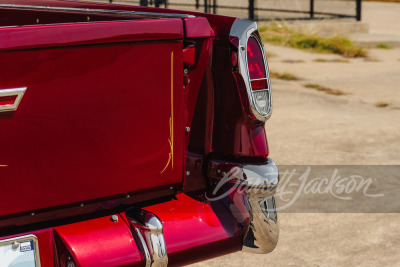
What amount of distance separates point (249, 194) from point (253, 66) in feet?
1.81

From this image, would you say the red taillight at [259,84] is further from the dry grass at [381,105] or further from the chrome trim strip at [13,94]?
the dry grass at [381,105]

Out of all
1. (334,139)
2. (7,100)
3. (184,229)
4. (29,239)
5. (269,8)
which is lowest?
(334,139)

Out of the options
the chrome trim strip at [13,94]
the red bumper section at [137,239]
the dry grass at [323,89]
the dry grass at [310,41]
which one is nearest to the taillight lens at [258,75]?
the red bumper section at [137,239]

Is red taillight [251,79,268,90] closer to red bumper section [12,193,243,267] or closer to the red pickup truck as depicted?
the red pickup truck

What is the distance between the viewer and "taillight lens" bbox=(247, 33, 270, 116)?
9.32 ft

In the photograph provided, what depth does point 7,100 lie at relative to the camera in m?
2.19

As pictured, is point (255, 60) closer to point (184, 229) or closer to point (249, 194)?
point (249, 194)

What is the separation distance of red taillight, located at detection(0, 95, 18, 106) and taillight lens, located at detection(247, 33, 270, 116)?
105 cm

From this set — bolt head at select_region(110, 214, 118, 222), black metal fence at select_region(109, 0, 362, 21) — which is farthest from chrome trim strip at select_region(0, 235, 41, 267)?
black metal fence at select_region(109, 0, 362, 21)

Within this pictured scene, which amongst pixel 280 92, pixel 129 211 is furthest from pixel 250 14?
pixel 129 211

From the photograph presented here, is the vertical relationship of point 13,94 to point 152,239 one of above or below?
above

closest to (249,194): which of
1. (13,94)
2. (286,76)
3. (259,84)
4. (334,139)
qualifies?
(259,84)

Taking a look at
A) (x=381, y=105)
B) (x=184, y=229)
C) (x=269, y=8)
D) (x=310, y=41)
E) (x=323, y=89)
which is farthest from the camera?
(x=269, y=8)

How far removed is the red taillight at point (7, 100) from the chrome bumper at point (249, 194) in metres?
0.99
